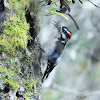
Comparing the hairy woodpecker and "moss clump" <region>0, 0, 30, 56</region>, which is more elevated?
"moss clump" <region>0, 0, 30, 56</region>

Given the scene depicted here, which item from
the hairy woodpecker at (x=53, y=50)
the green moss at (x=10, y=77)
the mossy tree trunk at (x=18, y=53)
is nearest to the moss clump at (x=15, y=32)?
the mossy tree trunk at (x=18, y=53)

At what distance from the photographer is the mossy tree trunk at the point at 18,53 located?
6.71ft

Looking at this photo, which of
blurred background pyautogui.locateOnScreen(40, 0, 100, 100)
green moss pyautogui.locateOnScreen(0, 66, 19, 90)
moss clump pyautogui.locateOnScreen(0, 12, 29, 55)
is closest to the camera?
green moss pyautogui.locateOnScreen(0, 66, 19, 90)

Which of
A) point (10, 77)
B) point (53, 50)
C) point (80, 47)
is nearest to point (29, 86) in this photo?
point (10, 77)

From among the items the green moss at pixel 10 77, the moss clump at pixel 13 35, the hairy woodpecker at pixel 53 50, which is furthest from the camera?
the hairy woodpecker at pixel 53 50

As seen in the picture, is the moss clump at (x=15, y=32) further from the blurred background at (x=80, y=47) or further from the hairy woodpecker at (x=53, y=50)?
the blurred background at (x=80, y=47)

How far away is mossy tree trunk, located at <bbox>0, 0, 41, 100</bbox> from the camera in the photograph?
204 centimetres

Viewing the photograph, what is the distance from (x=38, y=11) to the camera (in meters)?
2.51

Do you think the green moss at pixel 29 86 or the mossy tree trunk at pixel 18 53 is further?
the green moss at pixel 29 86

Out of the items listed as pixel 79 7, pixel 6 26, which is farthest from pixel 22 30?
pixel 79 7

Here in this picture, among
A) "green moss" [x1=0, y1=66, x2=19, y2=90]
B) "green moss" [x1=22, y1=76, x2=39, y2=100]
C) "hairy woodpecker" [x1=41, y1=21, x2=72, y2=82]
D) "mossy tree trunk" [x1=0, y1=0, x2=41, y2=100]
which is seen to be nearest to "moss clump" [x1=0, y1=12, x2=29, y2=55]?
"mossy tree trunk" [x1=0, y1=0, x2=41, y2=100]

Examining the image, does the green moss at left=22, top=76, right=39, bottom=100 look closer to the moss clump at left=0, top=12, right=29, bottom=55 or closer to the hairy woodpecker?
the moss clump at left=0, top=12, right=29, bottom=55

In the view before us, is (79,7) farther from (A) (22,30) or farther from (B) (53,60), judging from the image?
(A) (22,30)

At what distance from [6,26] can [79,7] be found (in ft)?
18.4
